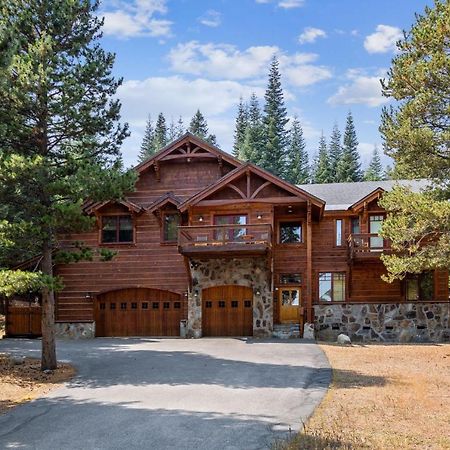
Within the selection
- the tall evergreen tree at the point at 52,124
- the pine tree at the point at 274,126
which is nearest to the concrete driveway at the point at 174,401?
the tall evergreen tree at the point at 52,124

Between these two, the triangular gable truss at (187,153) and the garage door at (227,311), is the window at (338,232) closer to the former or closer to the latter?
the garage door at (227,311)

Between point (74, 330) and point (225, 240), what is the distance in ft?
28.7

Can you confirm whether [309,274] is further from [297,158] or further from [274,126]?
[297,158]

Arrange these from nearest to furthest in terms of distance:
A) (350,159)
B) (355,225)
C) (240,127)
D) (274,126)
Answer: (355,225), (350,159), (274,126), (240,127)

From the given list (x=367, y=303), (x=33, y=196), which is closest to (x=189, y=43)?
(x=33, y=196)

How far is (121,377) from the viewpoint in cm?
1274

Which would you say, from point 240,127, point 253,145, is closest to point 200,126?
point 240,127

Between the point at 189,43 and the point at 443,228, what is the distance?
872 cm

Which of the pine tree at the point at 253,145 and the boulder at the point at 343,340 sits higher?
the pine tree at the point at 253,145

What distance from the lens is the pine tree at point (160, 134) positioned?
6788 centimetres

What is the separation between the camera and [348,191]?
25047 millimetres

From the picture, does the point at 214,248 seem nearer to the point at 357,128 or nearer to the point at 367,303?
the point at 367,303

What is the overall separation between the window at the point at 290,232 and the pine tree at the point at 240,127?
1556 inches

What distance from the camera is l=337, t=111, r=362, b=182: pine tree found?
161 ft
